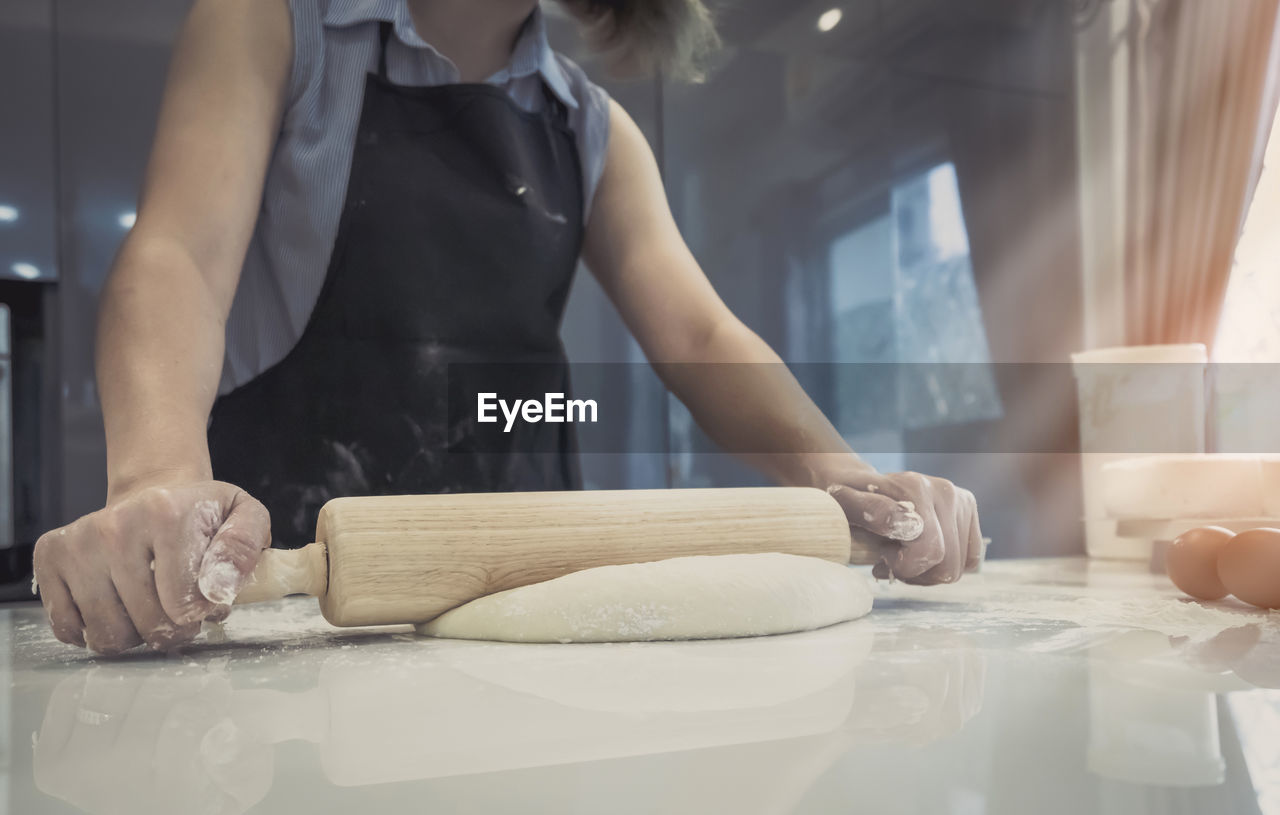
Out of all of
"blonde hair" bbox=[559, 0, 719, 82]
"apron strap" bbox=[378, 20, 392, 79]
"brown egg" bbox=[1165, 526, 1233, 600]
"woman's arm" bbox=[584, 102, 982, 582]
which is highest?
"blonde hair" bbox=[559, 0, 719, 82]

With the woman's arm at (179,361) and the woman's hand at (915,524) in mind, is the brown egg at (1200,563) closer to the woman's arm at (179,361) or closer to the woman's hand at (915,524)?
the woman's hand at (915,524)

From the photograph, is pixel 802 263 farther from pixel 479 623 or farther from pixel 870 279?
pixel 479 623

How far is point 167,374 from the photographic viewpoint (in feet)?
2.74

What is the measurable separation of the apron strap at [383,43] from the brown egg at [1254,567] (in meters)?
1.20

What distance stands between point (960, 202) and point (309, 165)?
5.89 feet

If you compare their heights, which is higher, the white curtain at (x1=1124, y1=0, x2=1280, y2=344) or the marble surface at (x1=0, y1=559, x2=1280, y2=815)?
the white curtain at (x1=1124, y1=0, x2=1280, y2=344)

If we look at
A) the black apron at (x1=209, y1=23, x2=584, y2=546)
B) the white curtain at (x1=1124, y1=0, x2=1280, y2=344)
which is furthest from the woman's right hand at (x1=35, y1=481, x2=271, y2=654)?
the white curtain at (x1=1124, y1=0, x2=1280, y2=344)

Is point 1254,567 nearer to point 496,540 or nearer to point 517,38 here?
point 496,540

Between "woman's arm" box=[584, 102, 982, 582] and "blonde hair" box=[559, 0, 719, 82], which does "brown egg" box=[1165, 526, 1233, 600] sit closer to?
"woman's arm" box=[584, 102, 982, 582]

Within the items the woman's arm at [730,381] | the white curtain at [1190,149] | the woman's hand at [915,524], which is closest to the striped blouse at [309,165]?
the woman's arm at [730,381]

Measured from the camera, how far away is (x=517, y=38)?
1.40 metres

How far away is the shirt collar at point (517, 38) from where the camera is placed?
3.87 feet

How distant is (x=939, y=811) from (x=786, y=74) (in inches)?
85.6

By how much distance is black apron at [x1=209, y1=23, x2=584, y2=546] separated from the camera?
4.06 ft
